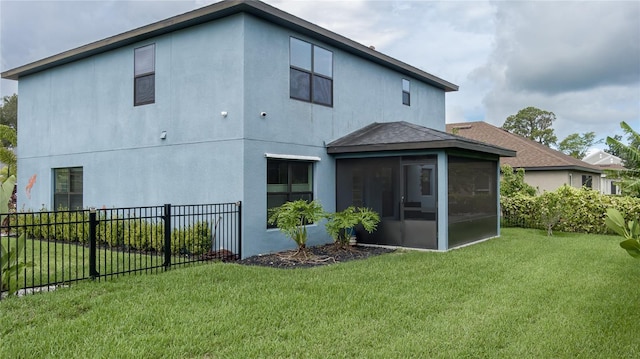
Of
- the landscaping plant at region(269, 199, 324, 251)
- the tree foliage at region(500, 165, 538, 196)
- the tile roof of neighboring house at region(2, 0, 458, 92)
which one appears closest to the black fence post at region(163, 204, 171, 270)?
the landscaping plant at region(269, 199, 324, 251)

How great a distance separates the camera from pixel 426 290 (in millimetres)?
6570

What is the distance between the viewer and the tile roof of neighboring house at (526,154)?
20938 mm

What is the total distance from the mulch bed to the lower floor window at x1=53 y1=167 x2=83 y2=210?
272 inches

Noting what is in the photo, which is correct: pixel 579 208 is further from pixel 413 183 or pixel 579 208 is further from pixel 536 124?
pixel 536 124

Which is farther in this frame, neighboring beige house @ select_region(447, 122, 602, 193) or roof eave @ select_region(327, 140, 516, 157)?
neighboring beige house @ select_region(447, 122, 602, 193)

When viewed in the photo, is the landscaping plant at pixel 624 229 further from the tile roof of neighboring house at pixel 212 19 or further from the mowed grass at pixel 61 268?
the tile roof of neighboring house at pixel 212 19

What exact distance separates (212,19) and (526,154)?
A: 1796 centimetres

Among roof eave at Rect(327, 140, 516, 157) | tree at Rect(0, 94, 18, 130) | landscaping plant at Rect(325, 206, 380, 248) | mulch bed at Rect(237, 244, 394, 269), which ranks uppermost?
tree at Rect(0, 94, 18, 130)

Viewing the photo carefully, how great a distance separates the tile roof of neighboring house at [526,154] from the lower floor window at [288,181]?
12.4 m

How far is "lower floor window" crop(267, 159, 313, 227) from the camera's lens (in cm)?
1027

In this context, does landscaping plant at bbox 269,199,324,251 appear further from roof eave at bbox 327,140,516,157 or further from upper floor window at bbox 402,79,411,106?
upper floor window at bbox 402,79,411,106

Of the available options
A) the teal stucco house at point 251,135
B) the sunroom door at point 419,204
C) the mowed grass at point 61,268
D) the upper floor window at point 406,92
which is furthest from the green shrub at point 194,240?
the upper floor window at point 406,92

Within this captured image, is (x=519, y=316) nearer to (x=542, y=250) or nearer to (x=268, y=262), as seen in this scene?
(x=268, y=262)

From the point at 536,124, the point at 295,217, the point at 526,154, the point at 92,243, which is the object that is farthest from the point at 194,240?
the point at 536,124
